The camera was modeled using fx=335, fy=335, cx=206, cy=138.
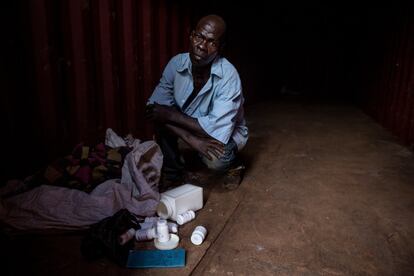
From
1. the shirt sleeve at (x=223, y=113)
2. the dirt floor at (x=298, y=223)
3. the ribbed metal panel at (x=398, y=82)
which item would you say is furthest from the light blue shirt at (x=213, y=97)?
the ribbed metal panel at (x=398, y=82)

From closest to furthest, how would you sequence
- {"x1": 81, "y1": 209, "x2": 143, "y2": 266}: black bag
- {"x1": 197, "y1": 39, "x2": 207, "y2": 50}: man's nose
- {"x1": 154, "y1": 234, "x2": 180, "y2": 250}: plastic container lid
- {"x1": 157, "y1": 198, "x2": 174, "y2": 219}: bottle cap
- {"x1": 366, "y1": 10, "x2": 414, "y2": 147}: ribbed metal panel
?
{"x1": 81, "y1": 209, "x2": 143, "y2": 266}: black bag < {"x1": 154, "y1": 234, "x2": 180, "y2": 250}: plastic container lid < {"x1": 157, "y1": 198, "x2": 174, "y2": 219}: bottle cap < {"x1": 197, "y1": 39, "x2": 207, "y2": 50}: man's nose < {"x1": 366, "y1": 10, "x2": 414, "y2": 147}: ribbed metal panel

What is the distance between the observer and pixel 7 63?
82.8 inches

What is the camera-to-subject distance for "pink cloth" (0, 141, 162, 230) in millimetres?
1962

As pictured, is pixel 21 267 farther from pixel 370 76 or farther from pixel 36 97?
pixel 370 76

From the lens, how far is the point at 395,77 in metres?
4.62

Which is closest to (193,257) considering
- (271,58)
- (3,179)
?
(3,179)

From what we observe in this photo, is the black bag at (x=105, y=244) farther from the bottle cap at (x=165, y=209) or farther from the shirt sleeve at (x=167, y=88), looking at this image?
the shirt sleeve at (x=167, y=88)

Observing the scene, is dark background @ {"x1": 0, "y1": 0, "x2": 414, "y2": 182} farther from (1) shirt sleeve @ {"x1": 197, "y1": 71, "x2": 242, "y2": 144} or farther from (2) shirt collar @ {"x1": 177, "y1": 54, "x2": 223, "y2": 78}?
(1) shirt sleeve @ {"x1": 197, "y1": 71, "x2": 242, "y2": 144}

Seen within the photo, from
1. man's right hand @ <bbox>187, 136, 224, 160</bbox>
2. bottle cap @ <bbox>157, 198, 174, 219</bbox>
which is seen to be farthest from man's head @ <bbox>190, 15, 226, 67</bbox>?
bottle cap @ <bbox>157, 198, 174, 219</bbox>

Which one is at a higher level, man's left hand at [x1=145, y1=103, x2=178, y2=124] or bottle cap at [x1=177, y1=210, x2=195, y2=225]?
man's left hand at [x1=145, y1=103, x2=178, y2=124]

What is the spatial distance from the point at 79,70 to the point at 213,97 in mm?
1037

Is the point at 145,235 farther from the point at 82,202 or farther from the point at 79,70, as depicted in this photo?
the point at 79,70

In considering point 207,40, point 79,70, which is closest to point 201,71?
point 207,40

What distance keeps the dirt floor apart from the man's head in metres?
1.03
